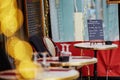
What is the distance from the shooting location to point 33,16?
24.7 feet

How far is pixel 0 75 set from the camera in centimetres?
409

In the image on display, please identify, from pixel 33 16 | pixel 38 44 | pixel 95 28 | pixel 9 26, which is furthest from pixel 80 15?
pixel 9 26

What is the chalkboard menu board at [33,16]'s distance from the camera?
23.8ft

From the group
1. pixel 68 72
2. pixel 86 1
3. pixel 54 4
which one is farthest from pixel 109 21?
pixel 68 72

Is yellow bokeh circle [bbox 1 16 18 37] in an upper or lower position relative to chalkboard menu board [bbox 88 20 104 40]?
upper

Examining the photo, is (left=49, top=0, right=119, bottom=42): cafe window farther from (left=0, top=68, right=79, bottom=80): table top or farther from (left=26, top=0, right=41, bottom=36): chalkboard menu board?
(left=0, top=68, right=79, bottom=80): table top

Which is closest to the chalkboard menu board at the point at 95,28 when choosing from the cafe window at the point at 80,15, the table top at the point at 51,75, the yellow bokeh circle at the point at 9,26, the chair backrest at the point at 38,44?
the cafe window at the point at 80,15

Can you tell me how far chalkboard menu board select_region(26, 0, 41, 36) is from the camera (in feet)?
23.8

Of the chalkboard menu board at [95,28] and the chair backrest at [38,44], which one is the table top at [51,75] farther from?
the chalkboard menu board at [95,28]

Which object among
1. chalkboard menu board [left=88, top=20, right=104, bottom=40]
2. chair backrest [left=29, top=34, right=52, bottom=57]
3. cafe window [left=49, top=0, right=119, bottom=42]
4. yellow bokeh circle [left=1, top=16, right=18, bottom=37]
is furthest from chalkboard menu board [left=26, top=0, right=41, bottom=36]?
chalkboard menu board [left=88, top=20, right=104, bottom=40]

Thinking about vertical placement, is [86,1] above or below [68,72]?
above

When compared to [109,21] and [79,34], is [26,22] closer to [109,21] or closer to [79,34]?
[79,34]

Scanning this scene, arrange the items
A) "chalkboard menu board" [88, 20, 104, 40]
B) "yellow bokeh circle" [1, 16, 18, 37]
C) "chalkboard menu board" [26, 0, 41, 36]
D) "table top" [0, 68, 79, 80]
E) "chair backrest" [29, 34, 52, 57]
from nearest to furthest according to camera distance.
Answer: "table top" [0, 68, 79, 80] < "yellow bokeh circle" [1, 16, 18, 37] < "chair backrest" [29, 34, 52, 57] < "chalkboard menu board" [26, 0, 41, 36] < "chalkboard menu board" [88, 20, 104, 40]

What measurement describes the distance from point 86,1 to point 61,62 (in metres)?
3.50
